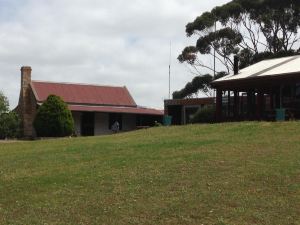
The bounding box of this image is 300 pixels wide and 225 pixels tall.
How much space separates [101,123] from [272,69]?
56.5 ft

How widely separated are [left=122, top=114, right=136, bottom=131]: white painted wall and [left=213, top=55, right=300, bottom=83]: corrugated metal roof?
559 inches

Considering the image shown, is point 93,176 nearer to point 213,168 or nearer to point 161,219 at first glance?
point 213,168

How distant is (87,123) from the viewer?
142 ft

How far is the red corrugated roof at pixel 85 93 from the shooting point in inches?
1716

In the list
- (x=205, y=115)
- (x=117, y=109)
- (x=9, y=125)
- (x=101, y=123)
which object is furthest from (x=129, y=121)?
(x=205, y=115)

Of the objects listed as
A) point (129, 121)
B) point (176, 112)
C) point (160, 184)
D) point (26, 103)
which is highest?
point (26, 103)

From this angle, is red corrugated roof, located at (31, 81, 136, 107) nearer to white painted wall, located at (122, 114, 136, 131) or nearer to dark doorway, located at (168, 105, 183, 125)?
white painted wall, located at (122, 114, 136, 131)

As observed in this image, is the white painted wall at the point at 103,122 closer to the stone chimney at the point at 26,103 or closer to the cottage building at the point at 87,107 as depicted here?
the cottage building at the point at 87,107

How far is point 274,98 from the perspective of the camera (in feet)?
104

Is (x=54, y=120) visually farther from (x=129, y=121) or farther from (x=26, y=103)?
(x=129, y=121)

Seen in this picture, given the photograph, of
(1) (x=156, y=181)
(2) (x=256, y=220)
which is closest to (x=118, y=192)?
(1) (x=156, y=181)

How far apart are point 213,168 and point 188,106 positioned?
3059cm

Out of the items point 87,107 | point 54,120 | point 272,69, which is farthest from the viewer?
point 87,107

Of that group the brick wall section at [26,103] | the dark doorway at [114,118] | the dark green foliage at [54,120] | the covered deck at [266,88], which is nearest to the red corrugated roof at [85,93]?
the brick wall section at [26,103]
